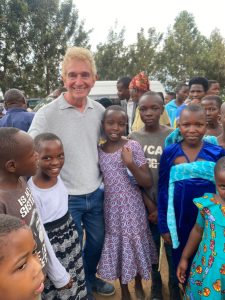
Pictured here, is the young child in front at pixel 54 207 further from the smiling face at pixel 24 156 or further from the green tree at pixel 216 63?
the green tree at pixel 216 63

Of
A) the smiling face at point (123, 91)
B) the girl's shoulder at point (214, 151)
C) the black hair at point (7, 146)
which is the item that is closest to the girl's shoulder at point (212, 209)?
the girl's shoulder at point (214, 151)

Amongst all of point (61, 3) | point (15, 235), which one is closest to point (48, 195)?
point (15, 235)

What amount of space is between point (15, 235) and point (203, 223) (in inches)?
50.9

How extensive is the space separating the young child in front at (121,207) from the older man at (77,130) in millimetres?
104

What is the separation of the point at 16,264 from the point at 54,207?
89cm

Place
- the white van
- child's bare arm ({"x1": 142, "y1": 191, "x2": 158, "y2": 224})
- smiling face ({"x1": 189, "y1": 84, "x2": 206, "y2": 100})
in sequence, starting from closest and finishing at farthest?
1. child's bare arm ({"x1": 142, "y1": 191, "x2": 158, "y2": 224})
2. smiling face ({"x1": 189, "y1": 84, "x2": 206, "y2": 100})
3. the white van

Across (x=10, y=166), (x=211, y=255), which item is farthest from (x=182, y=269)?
(x=10, y=166)

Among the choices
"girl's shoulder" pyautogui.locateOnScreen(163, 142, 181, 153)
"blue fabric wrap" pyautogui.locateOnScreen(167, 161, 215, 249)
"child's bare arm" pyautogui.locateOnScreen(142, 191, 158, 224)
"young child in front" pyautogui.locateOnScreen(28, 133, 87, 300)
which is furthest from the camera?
"child's bare arm" pyautogui.locateOnScreen(142, 191, 158, 224)

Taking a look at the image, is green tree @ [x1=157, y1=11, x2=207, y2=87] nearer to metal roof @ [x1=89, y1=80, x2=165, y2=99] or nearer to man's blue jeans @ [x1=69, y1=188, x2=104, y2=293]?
metal roof @ [x1=89, y1=80, x2=165, y2=99]

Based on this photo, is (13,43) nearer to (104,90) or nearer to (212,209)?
(104,90)

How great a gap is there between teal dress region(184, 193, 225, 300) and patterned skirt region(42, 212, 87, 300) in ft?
2.58

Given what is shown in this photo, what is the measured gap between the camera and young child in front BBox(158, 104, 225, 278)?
2.10 metres

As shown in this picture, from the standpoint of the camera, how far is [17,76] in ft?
50.1

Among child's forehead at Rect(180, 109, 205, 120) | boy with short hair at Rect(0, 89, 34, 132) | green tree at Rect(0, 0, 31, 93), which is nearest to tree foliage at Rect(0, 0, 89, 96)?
green tree at Rect(0, 0, 31, 93)
